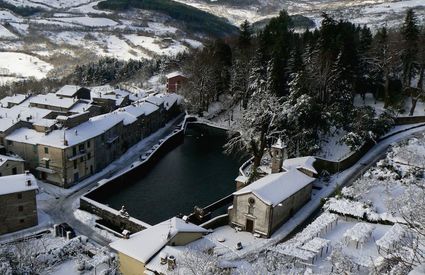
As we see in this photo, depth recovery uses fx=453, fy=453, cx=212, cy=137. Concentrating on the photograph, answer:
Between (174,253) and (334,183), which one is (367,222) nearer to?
(334,183)

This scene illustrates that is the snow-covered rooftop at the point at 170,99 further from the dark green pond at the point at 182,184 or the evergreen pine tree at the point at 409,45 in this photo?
the evergreen pine tree at the point at 409,45

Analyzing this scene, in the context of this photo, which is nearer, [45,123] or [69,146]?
[69,146]

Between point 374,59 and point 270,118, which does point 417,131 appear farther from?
point 270,118

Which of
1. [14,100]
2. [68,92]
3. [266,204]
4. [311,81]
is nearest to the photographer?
[266,204]

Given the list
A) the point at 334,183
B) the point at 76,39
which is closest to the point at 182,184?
the point at 334,183

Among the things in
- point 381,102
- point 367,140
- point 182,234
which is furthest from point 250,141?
point 381,102

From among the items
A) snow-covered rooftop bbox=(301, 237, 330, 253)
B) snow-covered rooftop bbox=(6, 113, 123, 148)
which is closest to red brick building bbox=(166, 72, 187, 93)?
snow-covered rooftop bbox=(6, 113, 123, 148)
